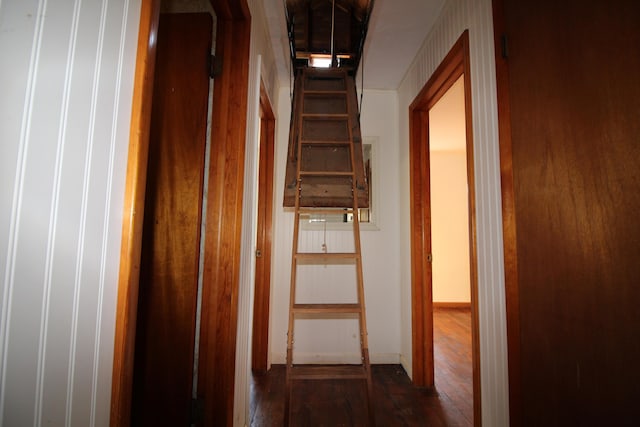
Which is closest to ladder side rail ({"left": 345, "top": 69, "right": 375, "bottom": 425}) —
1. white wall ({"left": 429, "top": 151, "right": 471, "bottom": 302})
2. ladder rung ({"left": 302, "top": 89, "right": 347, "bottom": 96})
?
ladder rung ({"left": 302, "top": 89, "right": 347, "bottom": 96})

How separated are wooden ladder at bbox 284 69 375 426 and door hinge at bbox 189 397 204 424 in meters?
0.45

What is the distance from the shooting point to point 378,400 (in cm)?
205

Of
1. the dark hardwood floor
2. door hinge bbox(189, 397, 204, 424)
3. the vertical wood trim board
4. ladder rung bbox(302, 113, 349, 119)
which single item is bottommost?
the dark hardwood floor

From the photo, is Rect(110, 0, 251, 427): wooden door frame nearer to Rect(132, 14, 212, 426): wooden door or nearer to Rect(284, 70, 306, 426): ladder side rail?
Rect(132, 14, 212, 426): wooden door

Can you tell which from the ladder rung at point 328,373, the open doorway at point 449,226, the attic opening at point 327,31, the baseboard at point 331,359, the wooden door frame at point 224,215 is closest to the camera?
the wooden door frame at point 224,215

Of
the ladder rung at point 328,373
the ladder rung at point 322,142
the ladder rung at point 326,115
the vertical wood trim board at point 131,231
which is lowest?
the ladder rung at point 328,373

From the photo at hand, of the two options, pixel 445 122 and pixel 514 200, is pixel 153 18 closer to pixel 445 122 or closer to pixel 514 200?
pixel 514 200

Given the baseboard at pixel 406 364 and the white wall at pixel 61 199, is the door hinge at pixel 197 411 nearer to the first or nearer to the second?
the white wall at pixel 61 199

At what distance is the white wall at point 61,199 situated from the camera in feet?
1.27

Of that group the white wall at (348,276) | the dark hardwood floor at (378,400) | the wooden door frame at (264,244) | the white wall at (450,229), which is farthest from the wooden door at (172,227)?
the white wall at (450,229)

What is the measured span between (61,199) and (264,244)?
6.77 feet

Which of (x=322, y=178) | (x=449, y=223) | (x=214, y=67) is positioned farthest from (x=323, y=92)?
(x=449, y=223)

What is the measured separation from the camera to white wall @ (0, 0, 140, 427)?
0.39 m

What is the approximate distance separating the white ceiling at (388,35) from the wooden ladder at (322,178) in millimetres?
320
